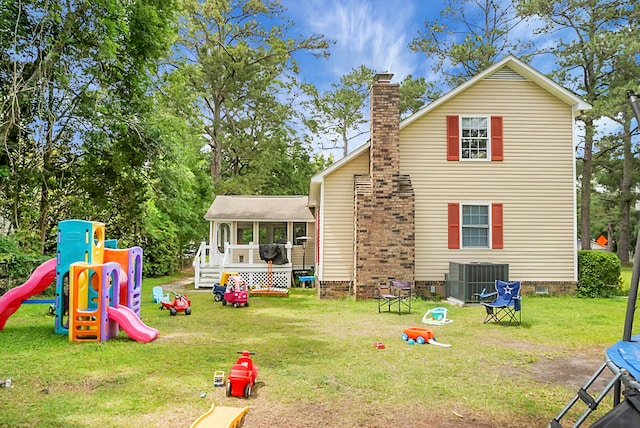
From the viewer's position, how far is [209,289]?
1711cm

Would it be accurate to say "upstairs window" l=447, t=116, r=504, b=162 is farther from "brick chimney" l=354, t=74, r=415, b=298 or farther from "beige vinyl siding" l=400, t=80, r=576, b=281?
"brick chimney" l=354, t=74, r=415, b=298

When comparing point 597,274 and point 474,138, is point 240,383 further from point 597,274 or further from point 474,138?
point 597,274

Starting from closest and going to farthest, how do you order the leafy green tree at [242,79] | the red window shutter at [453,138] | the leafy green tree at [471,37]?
1. the red window shutter at [453,138]
2. the leafy green tree at [471,37]
3. the leafy green tree at [242,79]

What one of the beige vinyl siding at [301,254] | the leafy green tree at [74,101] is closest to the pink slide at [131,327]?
the leafy green tree at [74,101]

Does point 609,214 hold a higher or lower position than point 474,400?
higher

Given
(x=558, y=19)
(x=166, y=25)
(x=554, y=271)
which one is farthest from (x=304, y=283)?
(x=558, y=19)

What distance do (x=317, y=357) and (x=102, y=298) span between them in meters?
3.93

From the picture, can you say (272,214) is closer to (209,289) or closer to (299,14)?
(209,289)

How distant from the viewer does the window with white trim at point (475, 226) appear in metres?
14.4

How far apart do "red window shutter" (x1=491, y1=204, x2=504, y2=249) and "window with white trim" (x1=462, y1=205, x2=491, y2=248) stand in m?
0.15

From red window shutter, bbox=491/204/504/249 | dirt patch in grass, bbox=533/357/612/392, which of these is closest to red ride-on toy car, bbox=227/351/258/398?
dirt patch in grass, bbox=533/357/612/392

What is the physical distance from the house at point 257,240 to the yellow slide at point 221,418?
1219 centimetres

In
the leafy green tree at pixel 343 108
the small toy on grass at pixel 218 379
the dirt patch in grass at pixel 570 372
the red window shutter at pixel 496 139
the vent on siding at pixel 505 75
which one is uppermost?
the leafy green tree at pixel 343 108

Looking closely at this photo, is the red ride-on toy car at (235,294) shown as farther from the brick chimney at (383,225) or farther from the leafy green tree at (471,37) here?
the leafy green tree at (471,37)
